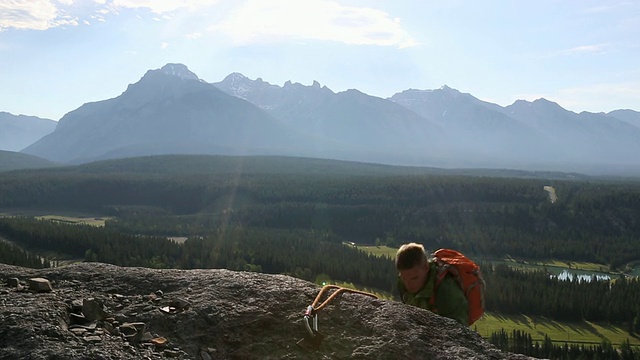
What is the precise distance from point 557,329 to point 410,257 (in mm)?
77458

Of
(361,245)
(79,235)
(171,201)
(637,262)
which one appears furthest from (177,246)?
(637,262)

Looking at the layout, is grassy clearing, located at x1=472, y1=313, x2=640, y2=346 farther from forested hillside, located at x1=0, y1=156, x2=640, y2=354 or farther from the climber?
the climber

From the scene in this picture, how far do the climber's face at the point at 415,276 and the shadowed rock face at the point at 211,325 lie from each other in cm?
34

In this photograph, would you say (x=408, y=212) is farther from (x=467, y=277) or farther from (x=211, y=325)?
(x=211, y=325)

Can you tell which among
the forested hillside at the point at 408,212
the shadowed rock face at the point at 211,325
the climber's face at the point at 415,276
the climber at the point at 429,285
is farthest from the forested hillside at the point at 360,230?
the shadowed rock face at the point at 211,325

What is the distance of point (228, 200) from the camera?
7520 inches

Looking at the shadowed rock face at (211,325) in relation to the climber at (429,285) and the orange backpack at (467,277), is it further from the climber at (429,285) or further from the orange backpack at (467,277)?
the orange backpack at (467,277)

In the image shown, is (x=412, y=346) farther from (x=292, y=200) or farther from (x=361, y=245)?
(x=292, y=200)

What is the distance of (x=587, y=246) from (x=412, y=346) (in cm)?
15054

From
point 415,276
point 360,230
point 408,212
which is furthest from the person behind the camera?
point 408,212

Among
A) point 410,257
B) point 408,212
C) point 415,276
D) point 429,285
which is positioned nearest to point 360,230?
point 408,212

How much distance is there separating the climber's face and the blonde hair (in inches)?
2.1

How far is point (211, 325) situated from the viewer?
6.86 meters

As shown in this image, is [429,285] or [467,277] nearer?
[467,277]
